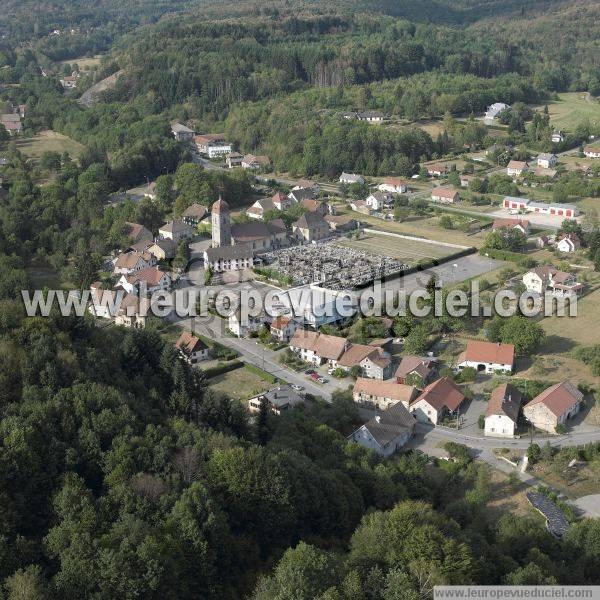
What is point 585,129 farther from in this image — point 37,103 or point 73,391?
point 73,391

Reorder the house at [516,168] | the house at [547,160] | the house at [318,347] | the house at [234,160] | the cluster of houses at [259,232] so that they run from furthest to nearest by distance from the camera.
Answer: the house at [234,160] → the house at [547,160] → the house at [516,168] → the cluster of houses at [259,232] → the house at [318,347]

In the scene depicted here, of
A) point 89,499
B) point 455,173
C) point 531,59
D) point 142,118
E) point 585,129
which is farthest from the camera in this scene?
point 531,59

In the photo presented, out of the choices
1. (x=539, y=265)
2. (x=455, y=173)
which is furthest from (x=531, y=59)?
(x=539, y=265)

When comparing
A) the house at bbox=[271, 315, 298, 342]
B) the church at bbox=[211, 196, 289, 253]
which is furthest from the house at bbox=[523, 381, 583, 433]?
the church at bbox=[211, 196, 289, 253]

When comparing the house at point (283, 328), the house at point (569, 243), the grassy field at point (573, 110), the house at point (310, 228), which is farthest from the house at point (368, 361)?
the grassy field at point (573, 110)

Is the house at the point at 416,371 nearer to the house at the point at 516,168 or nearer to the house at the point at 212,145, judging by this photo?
the house at the point at 516,168

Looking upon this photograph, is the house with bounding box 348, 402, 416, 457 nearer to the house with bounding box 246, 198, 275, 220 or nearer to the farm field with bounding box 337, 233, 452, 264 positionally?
the farm field with bounding box 337, 233, 452, 264

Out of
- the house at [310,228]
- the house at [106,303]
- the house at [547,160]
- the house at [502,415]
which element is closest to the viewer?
the house at [502,415]
